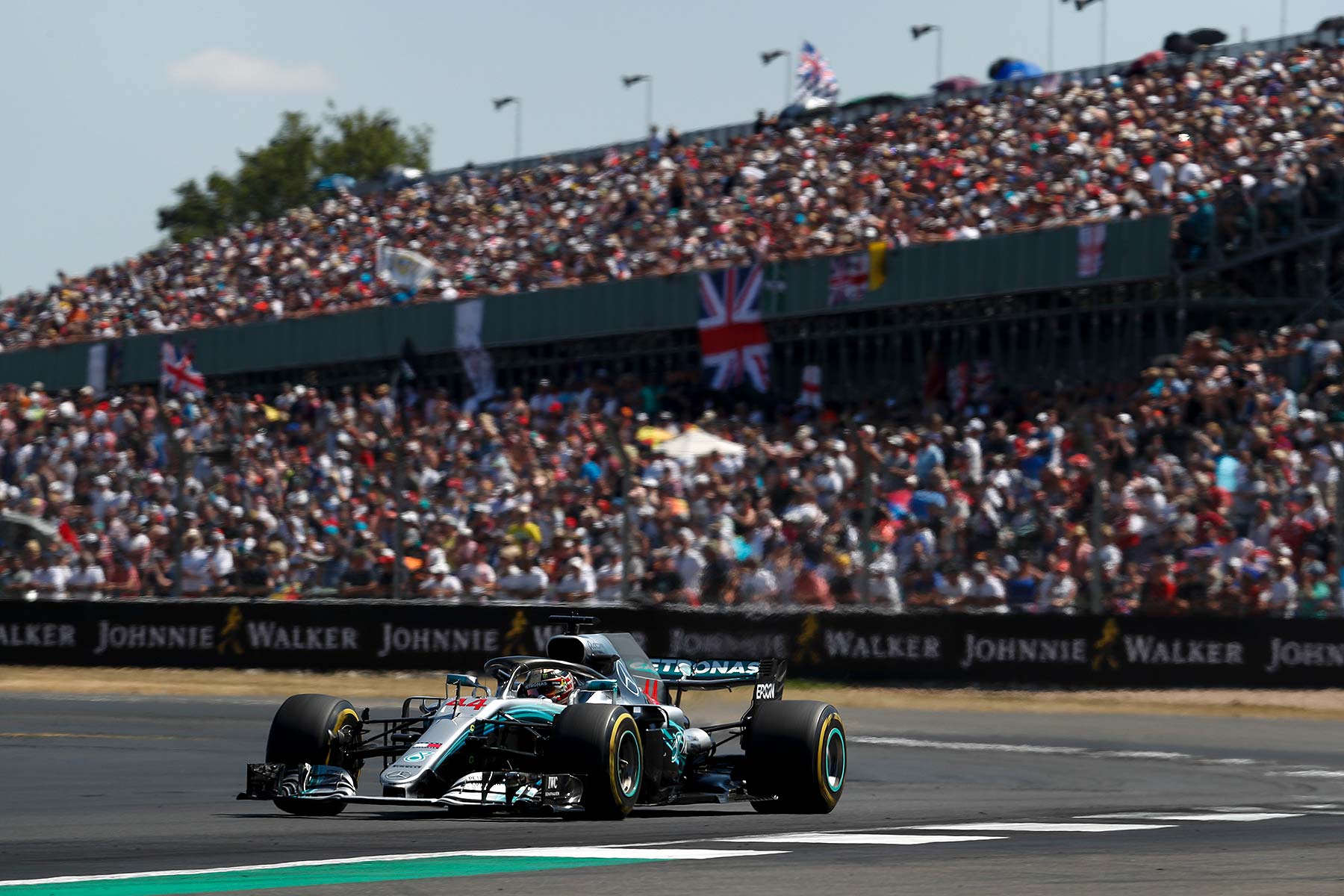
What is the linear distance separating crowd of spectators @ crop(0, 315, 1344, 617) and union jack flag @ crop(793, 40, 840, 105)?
1203 centimetres

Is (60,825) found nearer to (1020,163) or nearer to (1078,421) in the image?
(1078,421)

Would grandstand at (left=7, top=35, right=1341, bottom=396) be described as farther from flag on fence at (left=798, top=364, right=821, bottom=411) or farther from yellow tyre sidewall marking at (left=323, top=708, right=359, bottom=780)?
yellow tyre sidewall marking at (left=323, top=708, right=359, bottom=780)

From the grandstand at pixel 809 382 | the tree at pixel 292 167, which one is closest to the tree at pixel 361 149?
the tree at pixel 292 167

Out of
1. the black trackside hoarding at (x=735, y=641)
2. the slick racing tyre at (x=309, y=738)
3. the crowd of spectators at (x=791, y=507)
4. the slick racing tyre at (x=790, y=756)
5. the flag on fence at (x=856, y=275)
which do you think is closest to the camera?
the slick racing tyre at (x=309, y=738)

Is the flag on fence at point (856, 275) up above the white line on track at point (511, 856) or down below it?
above

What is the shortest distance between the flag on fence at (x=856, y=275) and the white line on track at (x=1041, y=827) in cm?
1998

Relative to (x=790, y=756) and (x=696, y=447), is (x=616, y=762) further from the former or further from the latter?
(x=696, y=447)

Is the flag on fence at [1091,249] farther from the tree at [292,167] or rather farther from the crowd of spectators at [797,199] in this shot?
the tree at [292,167]

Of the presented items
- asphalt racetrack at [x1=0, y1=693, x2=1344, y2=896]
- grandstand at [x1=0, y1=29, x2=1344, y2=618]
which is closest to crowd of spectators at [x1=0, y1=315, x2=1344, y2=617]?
grandstand at [x1=0, y1=29, x2=1344, y2=618]

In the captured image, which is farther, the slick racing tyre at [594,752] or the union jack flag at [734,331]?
the union jack flag at [734,331]

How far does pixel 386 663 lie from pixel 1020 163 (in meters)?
12.9

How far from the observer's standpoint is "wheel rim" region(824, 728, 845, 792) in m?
10.7

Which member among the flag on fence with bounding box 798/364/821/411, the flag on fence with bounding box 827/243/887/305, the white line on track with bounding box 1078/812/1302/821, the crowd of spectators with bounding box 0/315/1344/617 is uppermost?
the flag on fence with bounding box 827/243/887/305

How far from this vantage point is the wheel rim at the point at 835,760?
10.7 metres
